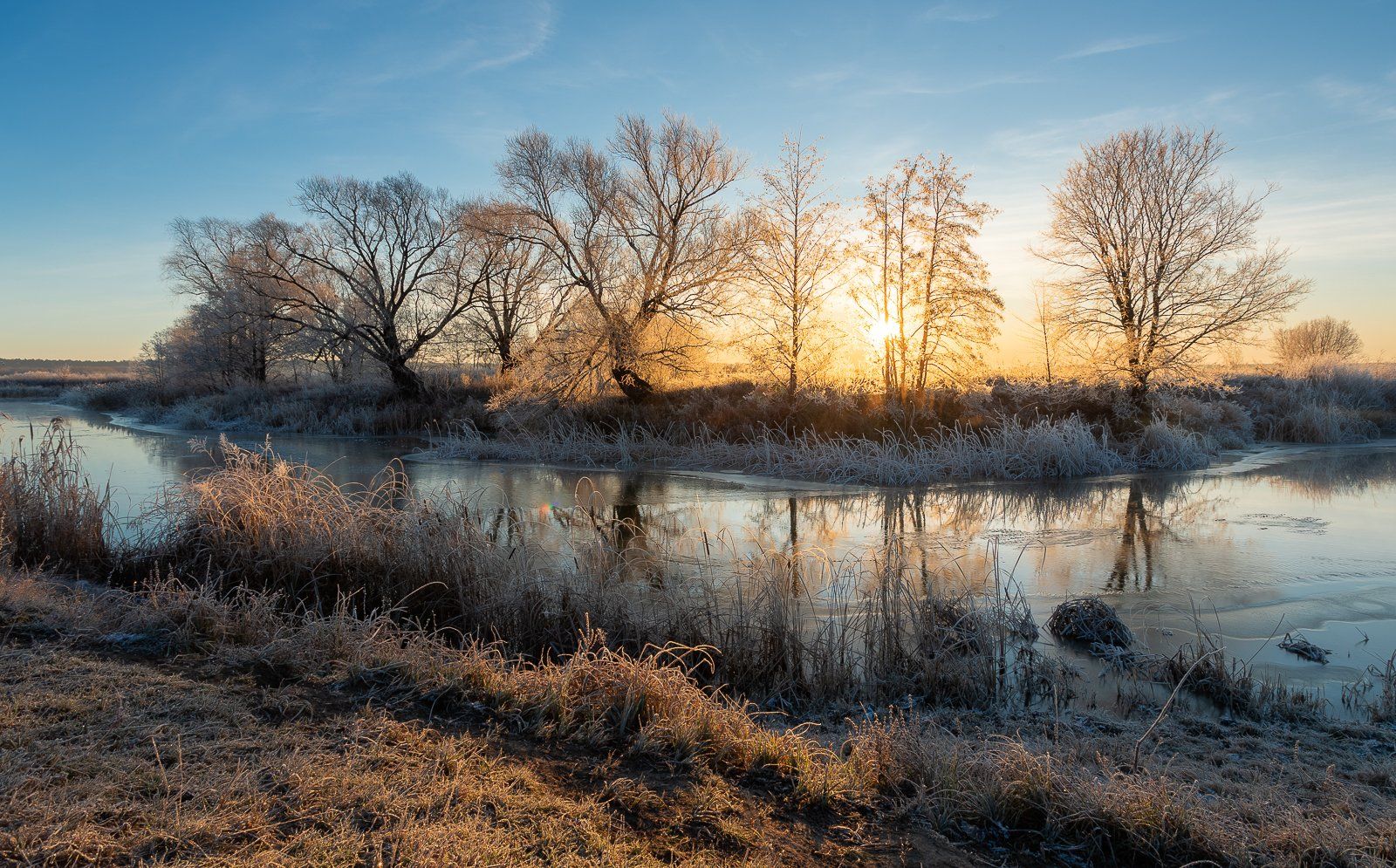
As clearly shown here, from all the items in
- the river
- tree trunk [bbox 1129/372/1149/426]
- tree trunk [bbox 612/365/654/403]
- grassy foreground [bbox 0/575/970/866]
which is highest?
tree trunk [bbox 612/365/654/403]

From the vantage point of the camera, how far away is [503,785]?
3.30 m

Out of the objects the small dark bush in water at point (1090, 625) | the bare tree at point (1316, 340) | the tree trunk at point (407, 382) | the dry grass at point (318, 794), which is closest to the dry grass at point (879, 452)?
the small dark bush in water at point (1090, 625)

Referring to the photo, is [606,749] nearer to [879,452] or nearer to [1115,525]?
[1115,525]

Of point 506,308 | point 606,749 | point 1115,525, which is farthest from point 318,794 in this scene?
point 506,308

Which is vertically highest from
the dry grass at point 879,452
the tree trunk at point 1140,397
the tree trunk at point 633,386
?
the tree trunk at point 633,386

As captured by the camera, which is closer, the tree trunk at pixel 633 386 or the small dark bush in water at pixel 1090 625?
the small dark bush in water at pixel 1090 625

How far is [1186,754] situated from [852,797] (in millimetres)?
2045

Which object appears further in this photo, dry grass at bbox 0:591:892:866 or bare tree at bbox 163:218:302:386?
bare tree at bbox 163:218:302:386

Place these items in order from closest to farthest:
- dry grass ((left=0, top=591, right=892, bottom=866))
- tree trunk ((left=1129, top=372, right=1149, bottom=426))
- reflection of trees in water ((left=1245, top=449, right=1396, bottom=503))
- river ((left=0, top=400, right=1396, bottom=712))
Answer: dry grass ((left=0, top=591, right=892, bottom=866))
river ((left=0, top=400, right=1396, bottom=712))
reflection of trees in water ((left=1245, top=449, right=1396, bottom=503))
tree trunk ((left=1129, top=372, right=1149, bottom=426))

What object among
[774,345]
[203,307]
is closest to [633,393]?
[774,345]

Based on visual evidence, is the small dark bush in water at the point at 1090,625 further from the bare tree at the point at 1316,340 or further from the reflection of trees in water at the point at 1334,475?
the bare tree at the point at 1316,340

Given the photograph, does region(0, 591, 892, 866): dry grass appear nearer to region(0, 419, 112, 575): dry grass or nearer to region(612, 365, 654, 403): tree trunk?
region(0, 419, 112, 575): dry grass

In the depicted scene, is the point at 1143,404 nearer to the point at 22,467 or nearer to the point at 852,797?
the point at 852,797

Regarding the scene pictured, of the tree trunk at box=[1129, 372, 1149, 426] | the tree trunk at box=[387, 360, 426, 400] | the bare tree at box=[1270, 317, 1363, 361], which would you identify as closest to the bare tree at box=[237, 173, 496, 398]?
the tree trunk at box=[387, 360, 426, 400]
